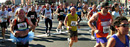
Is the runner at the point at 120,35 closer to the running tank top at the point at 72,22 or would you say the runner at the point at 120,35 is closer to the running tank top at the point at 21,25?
the running tank top at the point at 21,25

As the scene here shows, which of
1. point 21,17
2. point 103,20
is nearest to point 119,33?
point 103,20

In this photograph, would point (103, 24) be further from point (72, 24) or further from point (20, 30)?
point (20, 30)

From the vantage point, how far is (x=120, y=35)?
2830mm

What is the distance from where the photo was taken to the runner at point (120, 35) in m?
2.67

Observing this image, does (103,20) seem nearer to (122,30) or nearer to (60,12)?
(122,30)

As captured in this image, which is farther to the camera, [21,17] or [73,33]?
[73,33]

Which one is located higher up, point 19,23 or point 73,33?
point 19,23

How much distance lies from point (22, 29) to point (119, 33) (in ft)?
9.56

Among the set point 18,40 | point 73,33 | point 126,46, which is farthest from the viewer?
point 73,33

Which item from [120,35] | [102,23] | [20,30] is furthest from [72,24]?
[120,35]

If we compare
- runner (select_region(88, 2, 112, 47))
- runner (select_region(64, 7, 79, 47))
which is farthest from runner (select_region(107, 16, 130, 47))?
runner (select_region(64, 7, 79, 47))

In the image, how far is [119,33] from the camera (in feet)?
9.20

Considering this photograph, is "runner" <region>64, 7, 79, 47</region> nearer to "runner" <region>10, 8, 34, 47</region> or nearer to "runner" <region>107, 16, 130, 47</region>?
"runner" <region>10, 8, 34, 47</region>

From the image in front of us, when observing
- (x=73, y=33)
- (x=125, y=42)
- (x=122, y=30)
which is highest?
(x=122, y=30)
